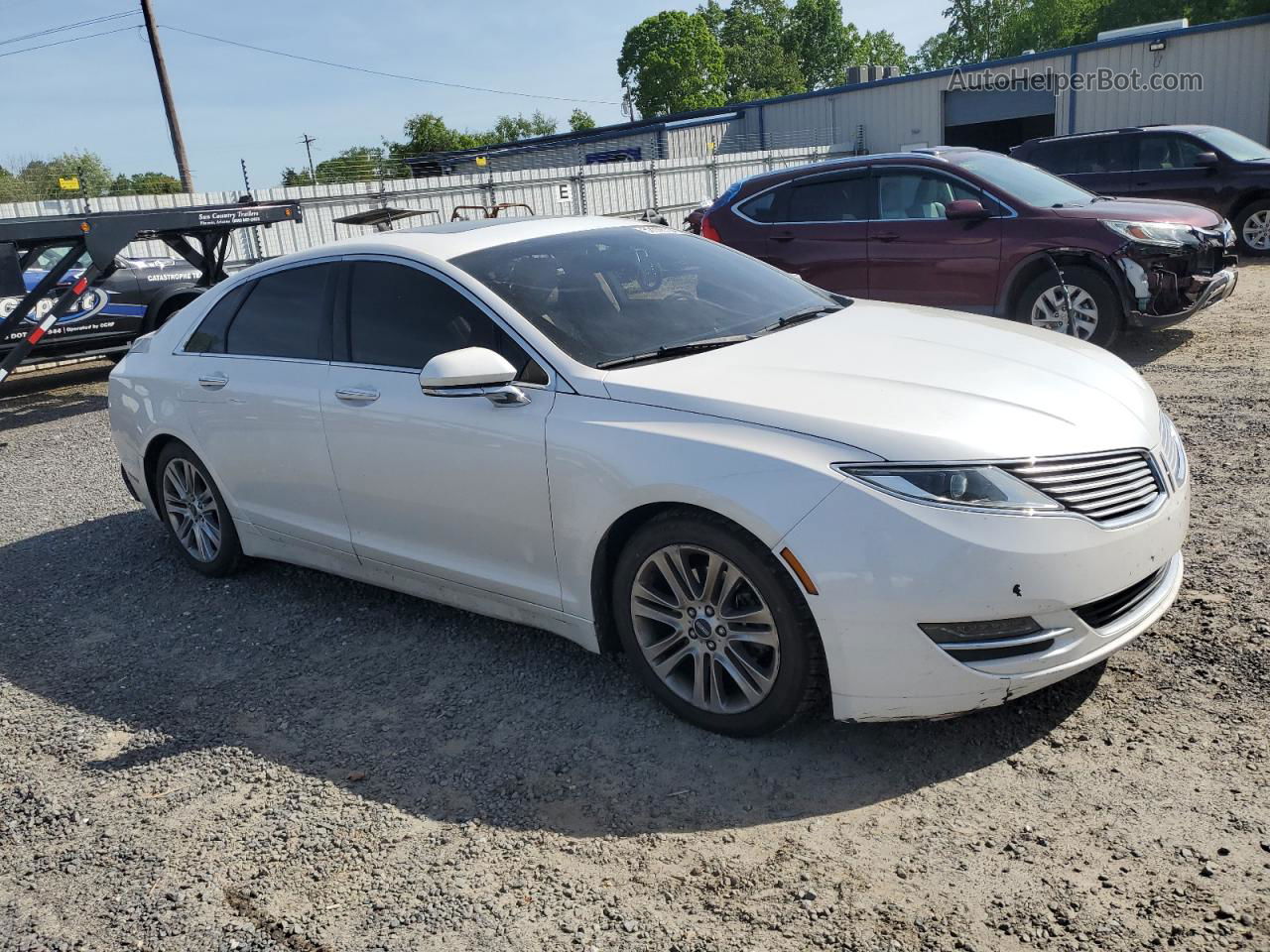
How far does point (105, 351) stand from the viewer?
11.6 m

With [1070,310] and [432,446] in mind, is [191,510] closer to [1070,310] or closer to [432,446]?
[432,446]

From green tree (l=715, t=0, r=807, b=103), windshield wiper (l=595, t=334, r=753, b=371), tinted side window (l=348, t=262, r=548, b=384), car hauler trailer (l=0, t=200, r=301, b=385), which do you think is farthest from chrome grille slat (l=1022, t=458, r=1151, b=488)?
green tree (l=715, t=0, r=807, b=103)

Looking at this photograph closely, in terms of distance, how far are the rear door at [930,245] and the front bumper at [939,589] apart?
576 centimetres

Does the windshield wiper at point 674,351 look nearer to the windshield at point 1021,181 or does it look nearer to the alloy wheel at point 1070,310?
the alloy wheel at point 1070,310

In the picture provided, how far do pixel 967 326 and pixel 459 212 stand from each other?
1852 centimetres

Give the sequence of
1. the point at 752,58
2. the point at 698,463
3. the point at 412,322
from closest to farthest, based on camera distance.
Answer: the point at 698,463
the point at 412,322
the point at 752,58

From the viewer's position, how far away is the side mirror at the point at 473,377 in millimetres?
3570

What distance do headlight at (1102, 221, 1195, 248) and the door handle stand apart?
614 centimetres

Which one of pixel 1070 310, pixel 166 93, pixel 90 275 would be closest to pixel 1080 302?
pixel 1070 310

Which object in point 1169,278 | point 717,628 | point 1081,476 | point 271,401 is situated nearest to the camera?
point 1081,476

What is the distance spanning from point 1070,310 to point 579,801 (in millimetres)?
6463

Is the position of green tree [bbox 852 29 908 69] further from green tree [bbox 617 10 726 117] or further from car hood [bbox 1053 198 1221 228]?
car hood [bbox 1053 198 1221 228]

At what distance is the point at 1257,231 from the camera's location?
13.7 metres

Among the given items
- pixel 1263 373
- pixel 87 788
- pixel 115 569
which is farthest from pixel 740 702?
pixel 1263 373
